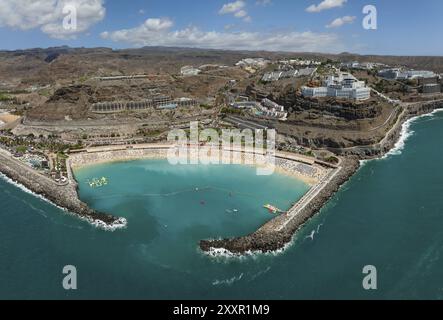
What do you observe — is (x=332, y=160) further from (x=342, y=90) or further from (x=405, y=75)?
(x=405, y=75)

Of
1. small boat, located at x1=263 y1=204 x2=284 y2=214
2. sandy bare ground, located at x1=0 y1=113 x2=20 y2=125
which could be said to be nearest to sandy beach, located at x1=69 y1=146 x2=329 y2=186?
small boat, located at x1=263 y1=204 x2=284 y2=214

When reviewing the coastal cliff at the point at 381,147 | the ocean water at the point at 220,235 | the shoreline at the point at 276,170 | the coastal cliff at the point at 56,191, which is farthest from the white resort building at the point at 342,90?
the coastal cliff at the point at 56,191

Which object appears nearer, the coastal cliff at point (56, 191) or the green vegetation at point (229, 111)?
the coastal cliff at point (56, 191)

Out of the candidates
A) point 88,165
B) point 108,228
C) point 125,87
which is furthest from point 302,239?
point 125,87

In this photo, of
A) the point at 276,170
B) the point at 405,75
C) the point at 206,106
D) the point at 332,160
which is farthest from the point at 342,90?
the point at 405,75

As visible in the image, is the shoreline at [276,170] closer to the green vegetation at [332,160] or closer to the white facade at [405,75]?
the green vegetation at [332,160]

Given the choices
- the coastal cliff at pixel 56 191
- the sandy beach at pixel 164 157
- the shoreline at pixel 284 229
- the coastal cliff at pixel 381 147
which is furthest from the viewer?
the coastal cliff at pixel 381 147
